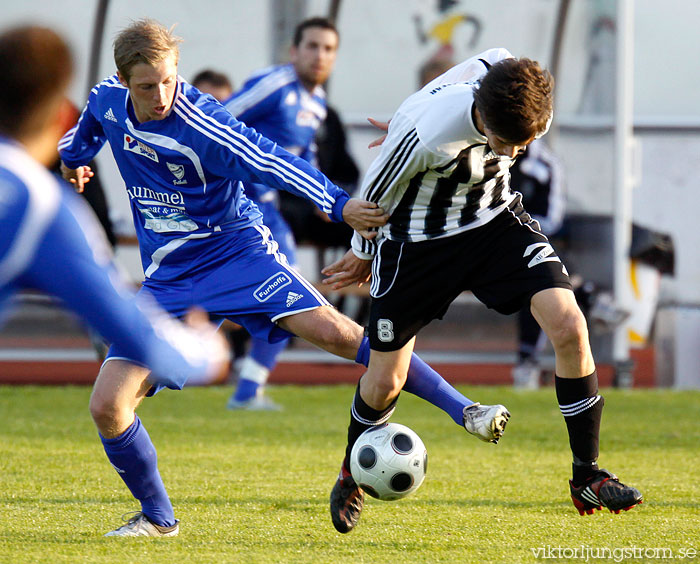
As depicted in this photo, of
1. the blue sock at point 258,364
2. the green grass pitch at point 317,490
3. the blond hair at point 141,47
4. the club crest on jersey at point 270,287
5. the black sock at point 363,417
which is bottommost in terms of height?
the blue sock at point 258,364

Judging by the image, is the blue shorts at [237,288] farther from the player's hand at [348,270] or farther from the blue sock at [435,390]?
the blue sock at [435,390]

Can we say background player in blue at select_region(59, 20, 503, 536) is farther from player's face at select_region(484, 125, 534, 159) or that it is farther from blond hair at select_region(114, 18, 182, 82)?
player's face at select_region(484, 125, 534, 159)

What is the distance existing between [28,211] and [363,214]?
5.31ft

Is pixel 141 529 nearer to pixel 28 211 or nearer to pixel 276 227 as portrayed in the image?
pixel 28 211

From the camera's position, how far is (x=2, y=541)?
3.43 m

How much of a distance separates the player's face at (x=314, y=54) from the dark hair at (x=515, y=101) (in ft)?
11.9

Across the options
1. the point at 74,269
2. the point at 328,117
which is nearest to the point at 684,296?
the point at 328,117

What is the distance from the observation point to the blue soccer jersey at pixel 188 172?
3682 millimetres

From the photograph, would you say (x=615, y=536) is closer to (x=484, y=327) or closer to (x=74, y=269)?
(x=74, y=269)

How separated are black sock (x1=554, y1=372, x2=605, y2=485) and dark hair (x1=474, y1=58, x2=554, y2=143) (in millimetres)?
909

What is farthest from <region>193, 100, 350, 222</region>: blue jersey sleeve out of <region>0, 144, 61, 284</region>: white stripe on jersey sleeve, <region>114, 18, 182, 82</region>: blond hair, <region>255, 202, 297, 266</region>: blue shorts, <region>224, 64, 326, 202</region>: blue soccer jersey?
<region>255, 202, 297, 266</region>: blue shorts

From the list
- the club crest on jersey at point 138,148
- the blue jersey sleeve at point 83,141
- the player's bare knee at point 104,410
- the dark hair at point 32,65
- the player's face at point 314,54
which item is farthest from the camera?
the player's face at point 314,54

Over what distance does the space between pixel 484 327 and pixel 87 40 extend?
14.0ft

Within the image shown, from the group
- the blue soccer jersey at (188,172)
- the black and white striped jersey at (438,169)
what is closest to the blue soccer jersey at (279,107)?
the blue soccer jersey at (188,172)
